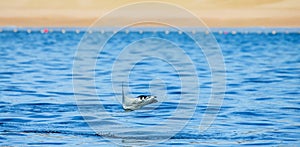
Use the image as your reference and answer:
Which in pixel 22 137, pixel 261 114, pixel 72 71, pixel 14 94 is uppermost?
pixel 72 71

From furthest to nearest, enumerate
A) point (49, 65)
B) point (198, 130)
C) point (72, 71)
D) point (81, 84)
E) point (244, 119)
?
point (49, 65)
point (72, 71)
point (81, 84)
point (244, 119)
point (198, 130)

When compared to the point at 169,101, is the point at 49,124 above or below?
below

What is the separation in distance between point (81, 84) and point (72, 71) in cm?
985

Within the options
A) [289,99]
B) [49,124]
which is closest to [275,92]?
[289,99]

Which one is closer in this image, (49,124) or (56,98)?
(49,124)

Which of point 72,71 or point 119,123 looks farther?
point 72,71

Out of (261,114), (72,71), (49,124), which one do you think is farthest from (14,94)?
(72,71)

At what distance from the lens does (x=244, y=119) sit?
27.1 meters

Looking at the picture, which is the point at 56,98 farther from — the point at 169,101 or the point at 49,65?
the point at 49,65

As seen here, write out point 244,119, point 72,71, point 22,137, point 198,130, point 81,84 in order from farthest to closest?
point 72,71, point 81,84, point 244,119, point 198,130, point 22,137

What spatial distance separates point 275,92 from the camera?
119 ft

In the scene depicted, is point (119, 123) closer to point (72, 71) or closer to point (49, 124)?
point (49, 124)

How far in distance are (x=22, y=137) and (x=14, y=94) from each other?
1180 cm

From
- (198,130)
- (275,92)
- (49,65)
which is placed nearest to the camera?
(198,130)
